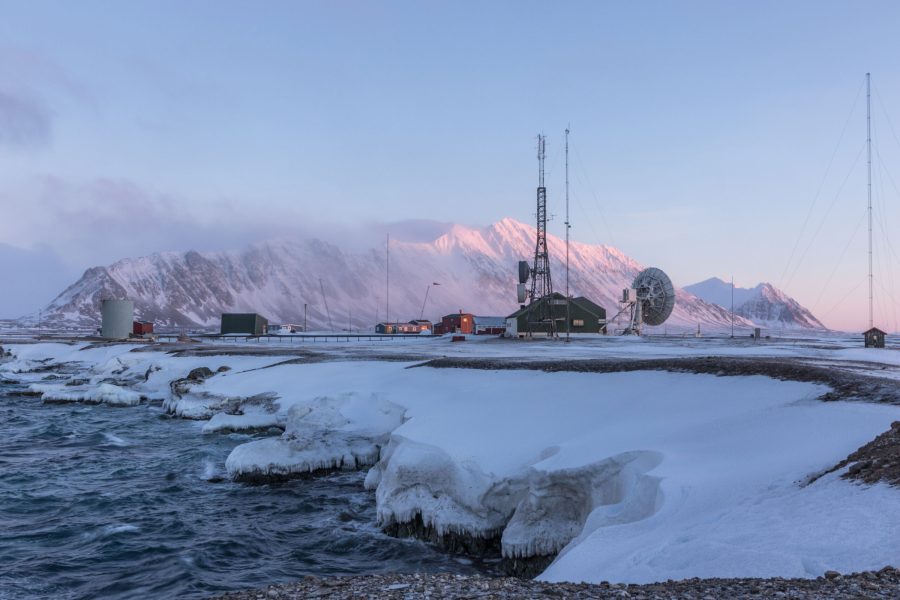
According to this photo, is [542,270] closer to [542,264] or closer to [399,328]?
[542,264]

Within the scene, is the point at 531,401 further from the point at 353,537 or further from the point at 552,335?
the point at 552,335

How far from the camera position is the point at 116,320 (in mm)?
93562

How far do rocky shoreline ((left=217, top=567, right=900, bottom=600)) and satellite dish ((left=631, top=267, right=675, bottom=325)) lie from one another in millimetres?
97058

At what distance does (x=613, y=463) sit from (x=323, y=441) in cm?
1204

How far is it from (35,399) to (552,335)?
2540 inches

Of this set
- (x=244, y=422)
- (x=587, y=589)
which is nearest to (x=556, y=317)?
(x=244, y=422)

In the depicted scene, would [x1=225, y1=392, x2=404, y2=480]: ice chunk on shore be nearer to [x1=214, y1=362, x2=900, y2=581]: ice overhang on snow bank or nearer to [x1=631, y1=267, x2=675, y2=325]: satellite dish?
[x1=214, y1=362, x2=900, y2=581]: ice overhang on snow bank

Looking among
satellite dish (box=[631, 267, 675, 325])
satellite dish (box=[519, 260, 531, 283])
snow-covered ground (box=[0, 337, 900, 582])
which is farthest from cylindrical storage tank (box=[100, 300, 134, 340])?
satellite dish (box=[631, 267, 675, 325])

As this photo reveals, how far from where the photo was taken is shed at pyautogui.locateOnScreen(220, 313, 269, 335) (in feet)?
385

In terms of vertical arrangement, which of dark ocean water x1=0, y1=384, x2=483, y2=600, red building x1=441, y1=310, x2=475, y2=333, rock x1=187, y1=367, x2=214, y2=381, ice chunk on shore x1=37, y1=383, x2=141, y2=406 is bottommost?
dark ocean water x1=0, y1=384, x2=483, y2=600

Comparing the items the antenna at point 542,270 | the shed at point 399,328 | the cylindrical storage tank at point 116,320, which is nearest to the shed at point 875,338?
the antenna at point 542,270

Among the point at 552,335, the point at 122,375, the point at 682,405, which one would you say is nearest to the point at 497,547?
the point at 682,405

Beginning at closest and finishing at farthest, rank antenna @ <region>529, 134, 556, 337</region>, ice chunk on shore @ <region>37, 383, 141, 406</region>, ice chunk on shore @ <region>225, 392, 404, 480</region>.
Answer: ice chunk on shore @ <region>225, 392, 404, 480</region>
ice chunk on shore @ <region>37, 383, 141, 406</region>
antenna @ <region>529, 134, 556, 337</region>

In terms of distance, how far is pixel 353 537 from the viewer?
15.6 metres
